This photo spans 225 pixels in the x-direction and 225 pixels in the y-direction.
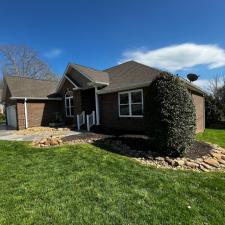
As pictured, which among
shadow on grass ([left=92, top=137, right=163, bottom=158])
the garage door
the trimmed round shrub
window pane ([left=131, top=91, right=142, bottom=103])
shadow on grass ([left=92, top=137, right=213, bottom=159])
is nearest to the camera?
the trimmed round shrub

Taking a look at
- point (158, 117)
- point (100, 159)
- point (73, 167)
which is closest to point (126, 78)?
point (158, 117)

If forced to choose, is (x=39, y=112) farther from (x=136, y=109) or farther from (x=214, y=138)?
(x=214, y=138)

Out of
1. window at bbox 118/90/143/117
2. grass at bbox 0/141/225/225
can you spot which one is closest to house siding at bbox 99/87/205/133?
window at bbox 118/90/143/117

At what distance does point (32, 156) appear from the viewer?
7523 mm

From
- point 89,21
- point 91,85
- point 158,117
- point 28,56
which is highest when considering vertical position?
point 28,56

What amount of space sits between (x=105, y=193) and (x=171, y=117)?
3.71 metres

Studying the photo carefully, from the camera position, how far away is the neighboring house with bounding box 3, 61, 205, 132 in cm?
1271

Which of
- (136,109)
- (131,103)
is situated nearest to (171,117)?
(136,109)

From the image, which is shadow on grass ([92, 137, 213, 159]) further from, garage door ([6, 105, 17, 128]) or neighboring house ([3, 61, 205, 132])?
garage door ([6, 105, 17, 128])

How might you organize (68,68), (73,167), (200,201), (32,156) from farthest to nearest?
(68,68) → (32,156) → (73,167) → (200,201)

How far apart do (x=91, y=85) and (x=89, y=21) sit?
4.61m

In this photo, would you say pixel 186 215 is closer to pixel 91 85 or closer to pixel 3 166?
pixel 3 166

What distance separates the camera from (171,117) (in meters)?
6.89

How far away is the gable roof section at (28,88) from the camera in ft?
57.3
